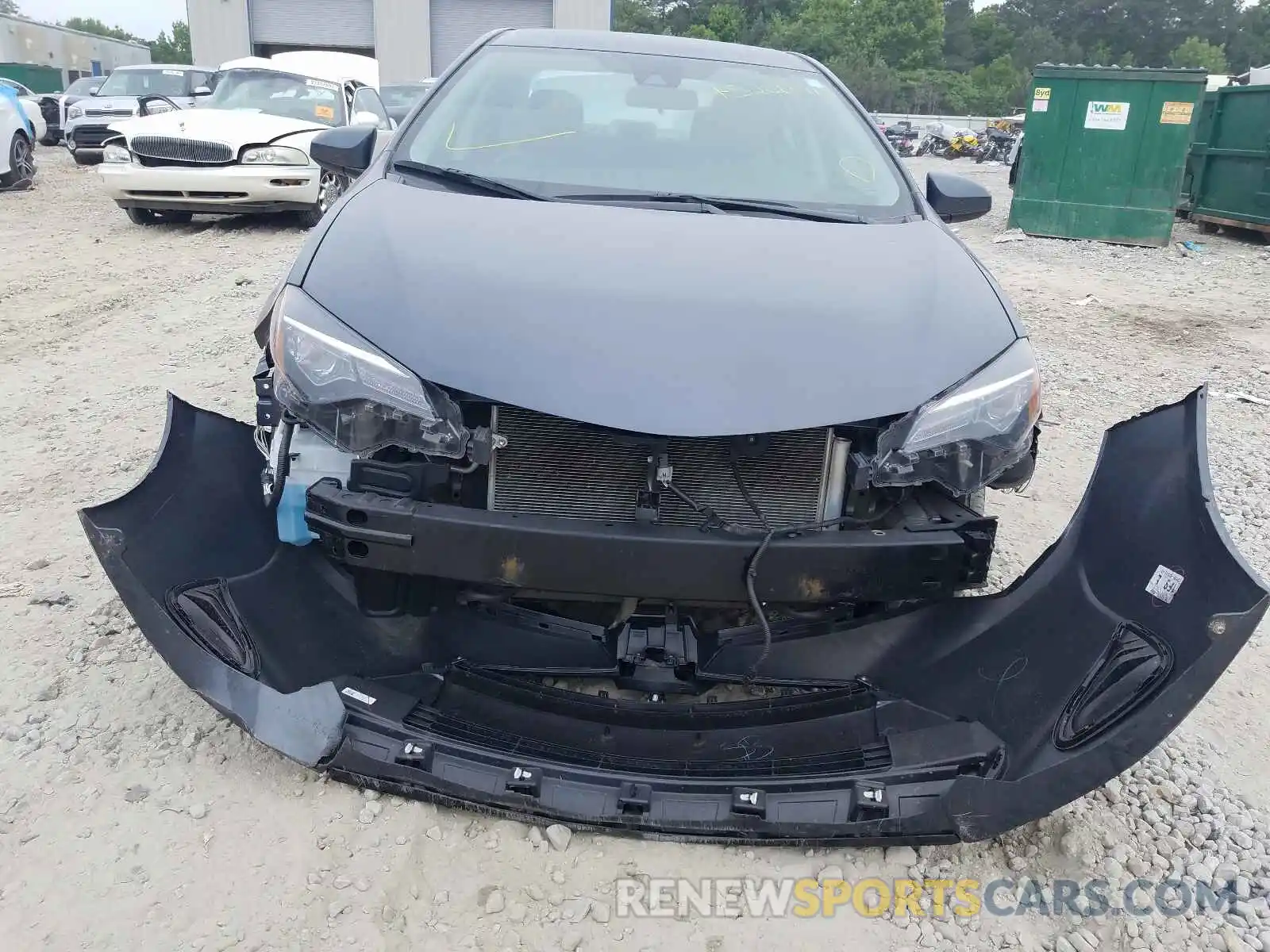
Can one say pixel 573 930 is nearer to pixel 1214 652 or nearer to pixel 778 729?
pixel 778 729

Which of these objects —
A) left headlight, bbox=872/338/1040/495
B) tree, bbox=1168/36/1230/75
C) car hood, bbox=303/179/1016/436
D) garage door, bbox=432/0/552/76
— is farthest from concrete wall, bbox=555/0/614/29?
tree, bbox=1168/36/1230/75

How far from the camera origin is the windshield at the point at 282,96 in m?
10.5

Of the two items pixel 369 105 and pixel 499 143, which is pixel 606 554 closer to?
pixel 499 143

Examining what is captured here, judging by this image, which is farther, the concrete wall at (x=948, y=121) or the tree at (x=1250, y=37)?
the tree at (x=1250, y=37)

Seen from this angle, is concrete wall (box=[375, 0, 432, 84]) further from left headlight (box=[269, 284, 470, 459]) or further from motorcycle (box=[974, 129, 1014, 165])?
left headlight (box=[269, 284, 470, 459])

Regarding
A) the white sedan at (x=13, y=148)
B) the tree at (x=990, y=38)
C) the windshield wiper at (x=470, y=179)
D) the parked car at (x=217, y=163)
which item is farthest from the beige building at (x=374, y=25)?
the tree at (x=990, y=38)

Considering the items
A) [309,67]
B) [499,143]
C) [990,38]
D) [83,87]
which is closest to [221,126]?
[309,67]

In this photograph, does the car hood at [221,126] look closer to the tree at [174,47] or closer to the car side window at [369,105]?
the car side window at [369,105]

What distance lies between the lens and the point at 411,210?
2.71 m

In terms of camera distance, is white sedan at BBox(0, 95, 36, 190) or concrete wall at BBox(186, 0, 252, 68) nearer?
white sedan at BBox(0, 95, 36, 190)

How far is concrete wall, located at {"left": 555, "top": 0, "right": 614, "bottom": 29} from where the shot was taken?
3466 cm

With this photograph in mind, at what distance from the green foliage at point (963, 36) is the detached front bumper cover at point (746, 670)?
63.2m

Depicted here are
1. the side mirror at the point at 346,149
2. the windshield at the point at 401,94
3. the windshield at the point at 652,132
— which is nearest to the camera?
the windshield at the point at 652,132

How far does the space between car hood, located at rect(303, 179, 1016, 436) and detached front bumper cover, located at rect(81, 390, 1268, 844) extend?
1.97 feet
